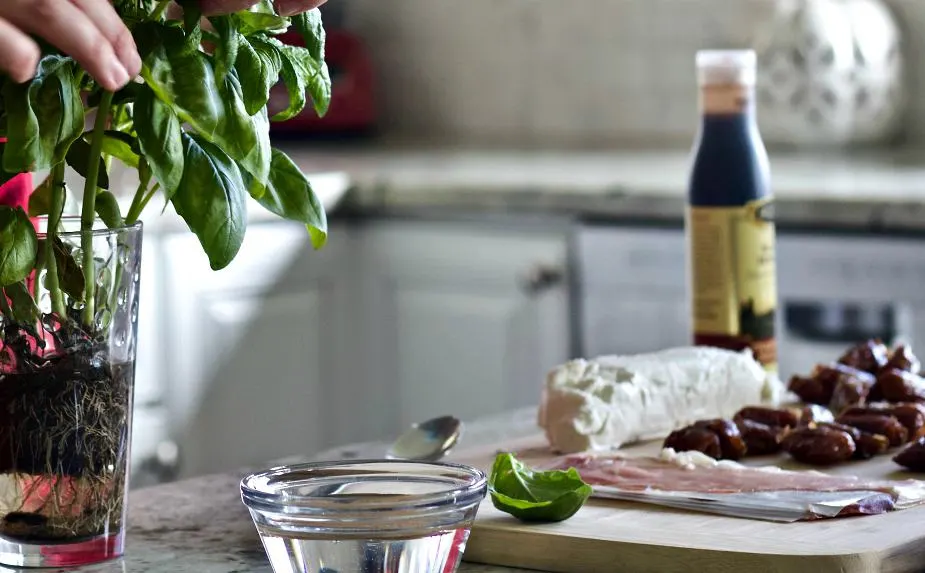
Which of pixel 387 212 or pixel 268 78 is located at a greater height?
pixel 268 78

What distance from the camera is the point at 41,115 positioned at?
74cm

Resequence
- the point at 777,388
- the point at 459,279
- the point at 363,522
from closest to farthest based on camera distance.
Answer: the point at 363,522 → the point at 777,388 → the point at 459,279

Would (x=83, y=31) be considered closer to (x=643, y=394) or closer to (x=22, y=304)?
(x=22, y=304)

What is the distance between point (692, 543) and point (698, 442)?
0.25 metres

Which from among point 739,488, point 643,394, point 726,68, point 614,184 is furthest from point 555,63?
point 739,488

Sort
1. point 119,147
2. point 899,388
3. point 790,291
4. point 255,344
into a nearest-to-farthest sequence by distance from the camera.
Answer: point 119,147
point 899,388
point 790,291
point 255,344

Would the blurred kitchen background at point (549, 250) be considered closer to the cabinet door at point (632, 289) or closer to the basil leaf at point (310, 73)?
the cabinet door at point (632, 289)

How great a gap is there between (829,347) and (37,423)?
5.29 feet

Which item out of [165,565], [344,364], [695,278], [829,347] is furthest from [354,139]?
[165,565]

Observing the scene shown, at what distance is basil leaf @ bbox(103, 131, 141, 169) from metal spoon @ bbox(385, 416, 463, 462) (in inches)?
13.4

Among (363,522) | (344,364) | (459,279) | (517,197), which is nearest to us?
(363,522)

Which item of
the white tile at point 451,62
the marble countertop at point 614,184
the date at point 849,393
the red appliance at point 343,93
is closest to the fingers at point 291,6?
the date at point 849,393

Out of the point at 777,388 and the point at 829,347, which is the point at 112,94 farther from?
the point at 829,347

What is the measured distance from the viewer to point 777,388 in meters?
1.31
